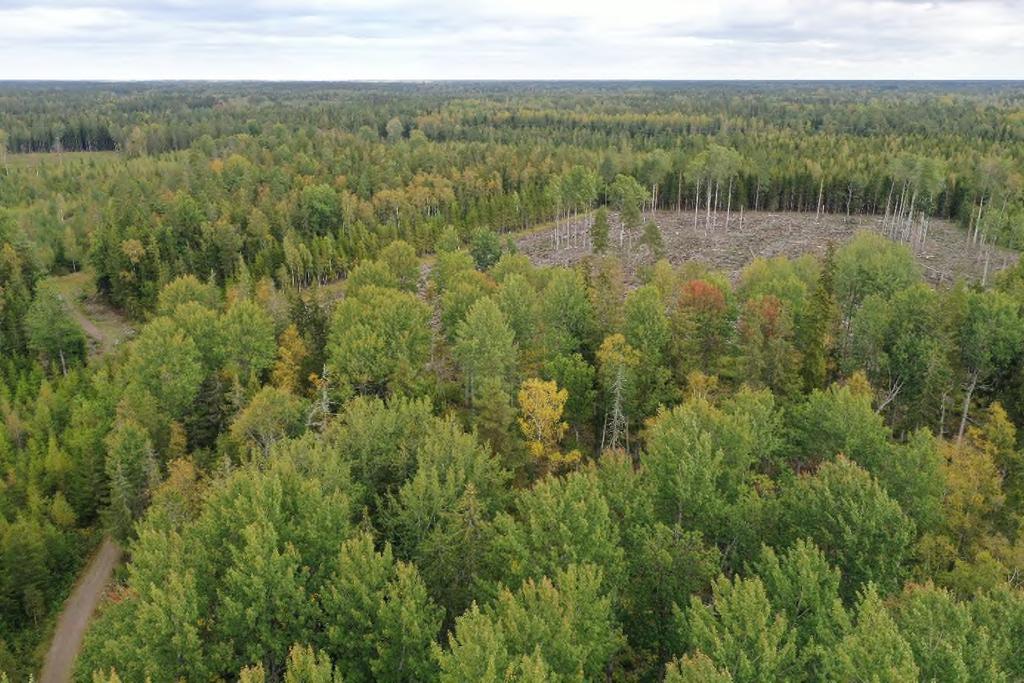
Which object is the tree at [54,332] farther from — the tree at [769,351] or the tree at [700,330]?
the tree at [769,351]

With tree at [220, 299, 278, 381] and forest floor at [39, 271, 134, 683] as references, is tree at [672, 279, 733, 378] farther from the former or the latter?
forest floor at [39, 271, 134, 683]

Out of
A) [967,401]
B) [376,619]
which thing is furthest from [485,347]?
[967,401]

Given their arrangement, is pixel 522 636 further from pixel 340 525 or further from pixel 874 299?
pixel 874 299

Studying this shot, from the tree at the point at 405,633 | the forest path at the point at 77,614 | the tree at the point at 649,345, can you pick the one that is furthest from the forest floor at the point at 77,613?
the tree at the point at 649,345

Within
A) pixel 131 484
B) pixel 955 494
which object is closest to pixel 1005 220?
pixel 955 494

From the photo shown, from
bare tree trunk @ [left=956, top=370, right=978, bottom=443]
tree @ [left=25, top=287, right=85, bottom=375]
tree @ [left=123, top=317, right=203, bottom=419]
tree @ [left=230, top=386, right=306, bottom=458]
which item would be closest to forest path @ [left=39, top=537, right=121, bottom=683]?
tree @ [left=123, top=317, right=203, bottom=419]

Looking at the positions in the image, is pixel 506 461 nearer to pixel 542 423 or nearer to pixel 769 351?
pixel 542 423
